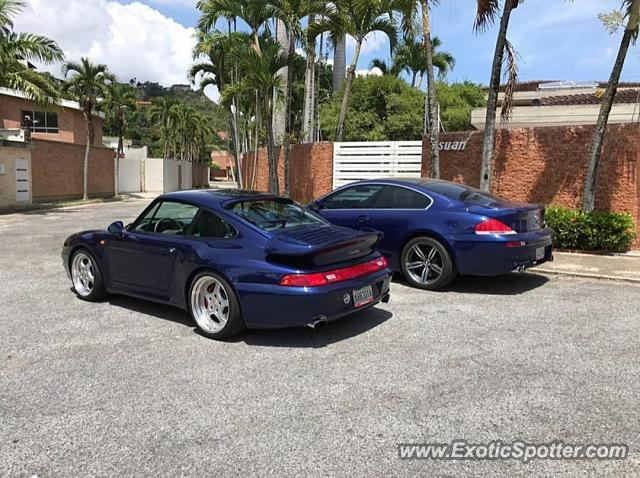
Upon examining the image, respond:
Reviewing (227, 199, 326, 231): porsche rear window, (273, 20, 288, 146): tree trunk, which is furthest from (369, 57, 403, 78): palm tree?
(227, 199, 326, 231): porsche rear window

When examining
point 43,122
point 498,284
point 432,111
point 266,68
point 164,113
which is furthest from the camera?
point 164,113

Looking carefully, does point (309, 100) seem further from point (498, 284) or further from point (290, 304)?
point (290, 304)

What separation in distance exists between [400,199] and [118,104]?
1133 inches

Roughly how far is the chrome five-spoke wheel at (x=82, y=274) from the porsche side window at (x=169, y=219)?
3.19 feet

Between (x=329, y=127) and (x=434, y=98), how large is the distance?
1487 centimetres

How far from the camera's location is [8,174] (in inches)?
918

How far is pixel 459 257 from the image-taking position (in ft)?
22.4

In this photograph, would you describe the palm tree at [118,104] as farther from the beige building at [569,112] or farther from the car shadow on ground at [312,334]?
the car shadow on ground at [312,334]

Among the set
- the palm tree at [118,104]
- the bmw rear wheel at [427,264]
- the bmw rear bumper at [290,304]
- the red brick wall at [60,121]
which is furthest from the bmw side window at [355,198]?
the red brick wall at [60,121]

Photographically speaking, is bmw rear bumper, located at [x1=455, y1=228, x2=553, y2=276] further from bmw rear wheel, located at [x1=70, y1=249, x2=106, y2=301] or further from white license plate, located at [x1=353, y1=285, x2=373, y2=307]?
bmw rear wheel, located at [x1=70, y1=249, x2=106, y2=301]

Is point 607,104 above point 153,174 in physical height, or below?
above

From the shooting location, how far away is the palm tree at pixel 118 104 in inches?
1236

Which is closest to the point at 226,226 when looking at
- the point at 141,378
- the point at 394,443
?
the point at 141,378

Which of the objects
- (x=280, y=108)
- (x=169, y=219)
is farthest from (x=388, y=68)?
(x=169, y=219)
